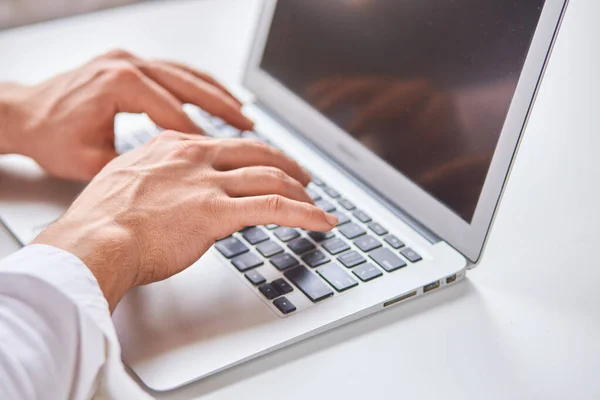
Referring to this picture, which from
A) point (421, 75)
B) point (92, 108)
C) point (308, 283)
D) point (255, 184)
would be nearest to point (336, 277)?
point (308, 283)

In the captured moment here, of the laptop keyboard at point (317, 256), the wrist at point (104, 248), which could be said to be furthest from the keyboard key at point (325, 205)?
the wrist at point (104, 248)

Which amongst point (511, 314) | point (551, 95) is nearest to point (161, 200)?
point (511, 314)

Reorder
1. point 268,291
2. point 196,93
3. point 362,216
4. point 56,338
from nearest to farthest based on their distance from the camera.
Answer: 1. point 56,338
2. point 268,291
3. point 362,216
4. point 196,93

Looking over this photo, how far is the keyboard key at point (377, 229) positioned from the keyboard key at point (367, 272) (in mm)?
52

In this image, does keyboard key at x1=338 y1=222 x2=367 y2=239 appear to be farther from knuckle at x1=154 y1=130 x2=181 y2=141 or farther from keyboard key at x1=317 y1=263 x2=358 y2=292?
knuckle at x1=154 y1=130 x2=181 y2=141

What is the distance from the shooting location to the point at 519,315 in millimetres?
690

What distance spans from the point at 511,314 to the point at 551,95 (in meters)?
0.37

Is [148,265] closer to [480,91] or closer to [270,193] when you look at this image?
[270,193]

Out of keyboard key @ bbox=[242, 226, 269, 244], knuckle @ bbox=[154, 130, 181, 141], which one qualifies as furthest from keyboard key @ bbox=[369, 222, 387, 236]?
knuckle @ bbox=[154, 130, 181, 141]

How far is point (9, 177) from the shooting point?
0.87 meters

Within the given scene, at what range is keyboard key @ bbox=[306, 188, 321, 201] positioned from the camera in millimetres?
819

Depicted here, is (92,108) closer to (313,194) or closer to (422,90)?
(313,194)

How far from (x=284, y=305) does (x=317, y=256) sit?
0.08 meters

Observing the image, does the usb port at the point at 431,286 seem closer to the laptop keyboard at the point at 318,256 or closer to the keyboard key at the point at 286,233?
the laptop keyboard at the point at 318,256
